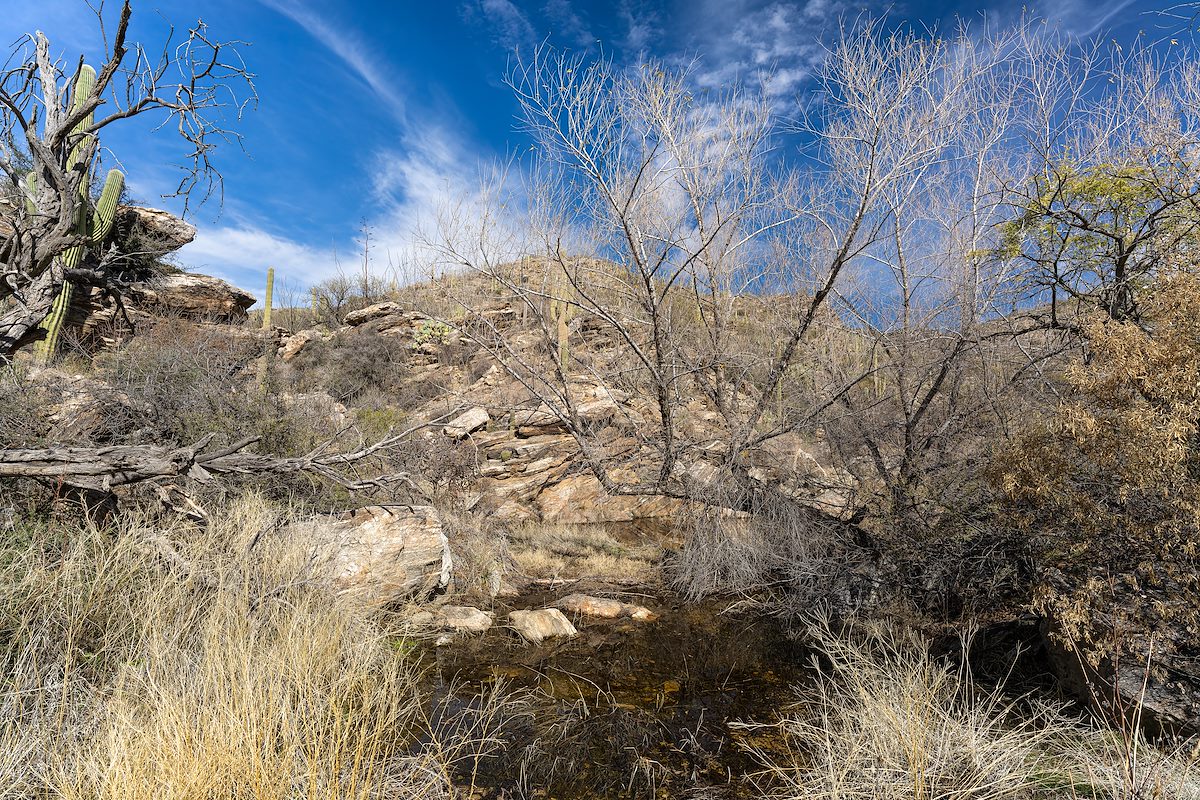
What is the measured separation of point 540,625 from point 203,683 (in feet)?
10.5

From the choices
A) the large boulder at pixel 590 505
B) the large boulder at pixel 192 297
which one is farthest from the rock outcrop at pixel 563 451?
the large boulder at pixel 192 297

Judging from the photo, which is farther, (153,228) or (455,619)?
(153,228)

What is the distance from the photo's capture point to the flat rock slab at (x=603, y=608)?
6.21 meters

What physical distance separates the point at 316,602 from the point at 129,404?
12.7ft

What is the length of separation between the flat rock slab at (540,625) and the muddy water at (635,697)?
119 mm

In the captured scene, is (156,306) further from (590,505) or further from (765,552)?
(765,552)

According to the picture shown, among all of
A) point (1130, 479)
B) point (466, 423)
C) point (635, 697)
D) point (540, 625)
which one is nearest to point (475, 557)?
point (540, 625)

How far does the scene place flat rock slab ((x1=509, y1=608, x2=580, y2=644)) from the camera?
18.0 feet

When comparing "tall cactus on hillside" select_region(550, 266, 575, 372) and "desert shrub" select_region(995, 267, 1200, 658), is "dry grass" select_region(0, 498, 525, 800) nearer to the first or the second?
"desert shrub" select_region(995, 267, 1200, 658)

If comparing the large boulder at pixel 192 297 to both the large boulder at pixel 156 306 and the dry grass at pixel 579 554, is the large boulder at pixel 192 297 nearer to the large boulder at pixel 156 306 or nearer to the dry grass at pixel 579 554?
the large boulder at pixel 156 306

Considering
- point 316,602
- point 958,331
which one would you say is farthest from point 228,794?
point 958,331

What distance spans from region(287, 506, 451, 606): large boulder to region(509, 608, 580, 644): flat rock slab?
3.19 feet

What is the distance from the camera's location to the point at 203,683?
278cm

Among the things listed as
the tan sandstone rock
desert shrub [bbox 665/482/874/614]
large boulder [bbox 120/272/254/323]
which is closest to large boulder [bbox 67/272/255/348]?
large boulder [bbox 120/272/254/323]
